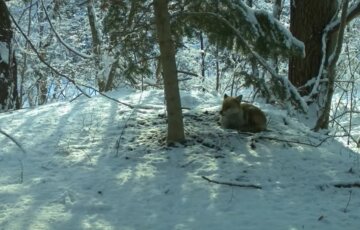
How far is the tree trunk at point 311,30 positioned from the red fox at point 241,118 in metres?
2.59

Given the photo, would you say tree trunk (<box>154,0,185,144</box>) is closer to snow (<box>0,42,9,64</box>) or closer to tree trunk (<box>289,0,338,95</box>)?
tree trunk (<box>289,0,338,95</box>)

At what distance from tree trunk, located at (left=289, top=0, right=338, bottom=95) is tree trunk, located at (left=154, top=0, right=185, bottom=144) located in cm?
394

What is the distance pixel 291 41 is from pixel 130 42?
2139mm

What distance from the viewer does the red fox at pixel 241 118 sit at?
6.80m

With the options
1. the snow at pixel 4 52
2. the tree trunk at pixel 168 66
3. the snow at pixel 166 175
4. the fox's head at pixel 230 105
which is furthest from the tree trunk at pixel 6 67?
the tree trunk at pixel 168 66

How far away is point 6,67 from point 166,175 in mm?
7948

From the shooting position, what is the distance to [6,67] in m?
11.8

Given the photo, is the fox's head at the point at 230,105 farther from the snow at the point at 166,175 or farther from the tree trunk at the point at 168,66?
the tree trunk at the point at 168,66

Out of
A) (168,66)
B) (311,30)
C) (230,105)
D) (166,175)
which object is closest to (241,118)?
(230,105)

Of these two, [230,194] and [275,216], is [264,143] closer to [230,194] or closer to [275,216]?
[230,194]

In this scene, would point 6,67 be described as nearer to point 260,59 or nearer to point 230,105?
point 230,105

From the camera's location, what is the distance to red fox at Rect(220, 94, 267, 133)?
680 cm

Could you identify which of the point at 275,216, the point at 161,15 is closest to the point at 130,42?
the point at 161,15

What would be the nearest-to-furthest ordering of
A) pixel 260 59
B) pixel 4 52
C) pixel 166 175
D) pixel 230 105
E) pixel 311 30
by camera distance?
pixel 166 175, pixel 260 59, pixel 230 105, pixel 311 30, pixel 4 52
